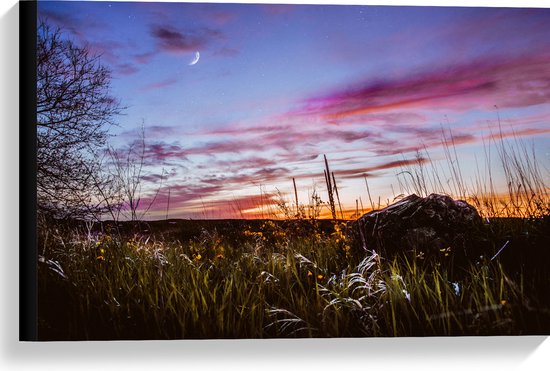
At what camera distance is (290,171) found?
2.98 metres

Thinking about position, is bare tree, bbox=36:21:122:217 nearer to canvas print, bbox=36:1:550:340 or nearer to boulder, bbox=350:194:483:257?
canvas print, bbox=36:1:550:340

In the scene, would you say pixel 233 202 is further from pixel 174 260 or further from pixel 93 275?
pixel 93 275

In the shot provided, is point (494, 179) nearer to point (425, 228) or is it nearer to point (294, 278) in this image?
point (425, 228)

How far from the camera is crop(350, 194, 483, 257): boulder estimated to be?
2984 mm

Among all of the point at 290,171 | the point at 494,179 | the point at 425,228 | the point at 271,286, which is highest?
the point at 290,171

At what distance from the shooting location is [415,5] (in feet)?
10.2

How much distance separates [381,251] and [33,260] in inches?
65.5

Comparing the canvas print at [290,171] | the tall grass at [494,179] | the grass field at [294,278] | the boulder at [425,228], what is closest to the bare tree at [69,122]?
the canvas print at [290,171]

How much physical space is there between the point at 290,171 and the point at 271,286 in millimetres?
565

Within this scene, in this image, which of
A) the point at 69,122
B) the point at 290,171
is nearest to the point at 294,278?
the point at 290,171

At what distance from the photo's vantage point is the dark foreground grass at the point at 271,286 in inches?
113

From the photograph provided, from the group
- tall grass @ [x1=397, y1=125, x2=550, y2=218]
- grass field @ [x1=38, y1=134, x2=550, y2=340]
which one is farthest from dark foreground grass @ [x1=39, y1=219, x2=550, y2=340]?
tall grass @ [x1=397, y1=125, x2=550, y2=218]

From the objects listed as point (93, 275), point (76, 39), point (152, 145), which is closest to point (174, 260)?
point (93, 275)

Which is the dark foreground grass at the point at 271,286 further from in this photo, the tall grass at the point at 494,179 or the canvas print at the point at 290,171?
the tall grass at the point at 494,179
